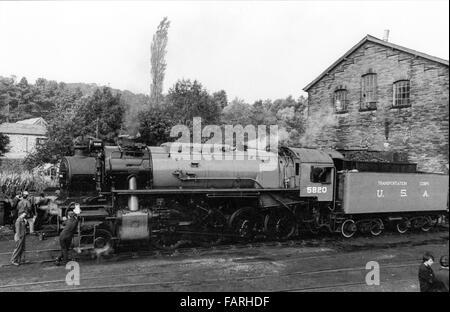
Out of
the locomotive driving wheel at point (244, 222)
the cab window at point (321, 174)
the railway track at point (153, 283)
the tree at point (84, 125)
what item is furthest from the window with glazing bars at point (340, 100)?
the railway track at point (153, 283)

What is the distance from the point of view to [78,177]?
11.3 metres

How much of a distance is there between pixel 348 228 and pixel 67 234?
30.4 feet

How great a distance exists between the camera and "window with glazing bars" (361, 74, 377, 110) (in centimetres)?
2109

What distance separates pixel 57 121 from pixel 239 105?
33.7 meters

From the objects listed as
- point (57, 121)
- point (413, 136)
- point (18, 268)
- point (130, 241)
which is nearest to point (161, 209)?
point (130, 241)

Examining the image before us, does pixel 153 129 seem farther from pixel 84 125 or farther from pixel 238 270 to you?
pixel 238 270

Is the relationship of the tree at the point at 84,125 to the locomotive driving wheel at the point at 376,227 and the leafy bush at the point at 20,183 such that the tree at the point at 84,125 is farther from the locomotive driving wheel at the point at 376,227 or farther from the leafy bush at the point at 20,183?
the locomotive driving wheel at the point at 376,227

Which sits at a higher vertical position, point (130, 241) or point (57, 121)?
point (57, 121)

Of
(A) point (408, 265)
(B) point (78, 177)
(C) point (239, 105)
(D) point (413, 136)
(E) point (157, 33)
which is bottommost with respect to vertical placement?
(A) point (408, 265)

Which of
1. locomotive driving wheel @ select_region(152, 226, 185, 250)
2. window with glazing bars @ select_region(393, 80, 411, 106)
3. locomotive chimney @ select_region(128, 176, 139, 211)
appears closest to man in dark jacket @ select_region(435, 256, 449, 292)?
locomotive driving wheel @ select_region(152, 226, 185, 250)

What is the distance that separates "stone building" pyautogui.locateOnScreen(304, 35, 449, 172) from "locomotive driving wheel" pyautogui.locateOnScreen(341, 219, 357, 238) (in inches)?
276

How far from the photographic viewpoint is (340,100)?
2289 centimetres

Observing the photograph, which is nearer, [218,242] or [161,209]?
[161,209]
